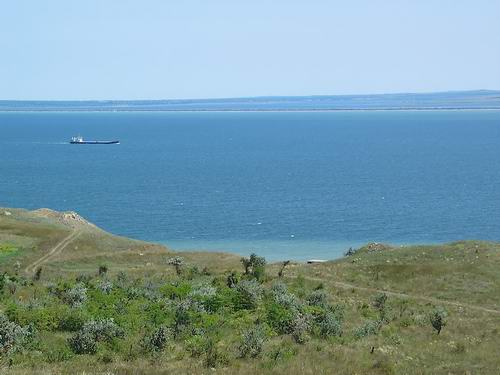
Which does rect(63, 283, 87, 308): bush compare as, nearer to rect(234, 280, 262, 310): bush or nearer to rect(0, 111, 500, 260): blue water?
rect(234, 280, 262, 310): bush

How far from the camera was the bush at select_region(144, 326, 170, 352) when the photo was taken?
23.7 meters

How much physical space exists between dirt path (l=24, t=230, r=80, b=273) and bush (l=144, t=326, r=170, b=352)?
2895 cm

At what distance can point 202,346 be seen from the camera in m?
24.0

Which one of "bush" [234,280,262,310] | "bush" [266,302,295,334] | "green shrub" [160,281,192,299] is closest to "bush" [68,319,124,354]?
"bush" [266,302,295,334]

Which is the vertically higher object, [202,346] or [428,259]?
[202,346]

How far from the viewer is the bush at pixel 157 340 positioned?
23734mm

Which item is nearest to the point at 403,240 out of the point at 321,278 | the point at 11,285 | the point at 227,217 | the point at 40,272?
the point at 227,217

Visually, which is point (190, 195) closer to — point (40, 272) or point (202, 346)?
point (40, 272)

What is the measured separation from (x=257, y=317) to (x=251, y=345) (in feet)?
20.1

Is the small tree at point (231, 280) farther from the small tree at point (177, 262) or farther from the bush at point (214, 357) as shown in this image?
the bush at point (214, 357)

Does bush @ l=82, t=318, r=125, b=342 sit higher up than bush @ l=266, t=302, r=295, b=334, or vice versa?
bush @ l=82, t=318, r=125, b=342

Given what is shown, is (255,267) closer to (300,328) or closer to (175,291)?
(175,291)

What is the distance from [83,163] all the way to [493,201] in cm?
11493

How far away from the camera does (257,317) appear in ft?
98.2
